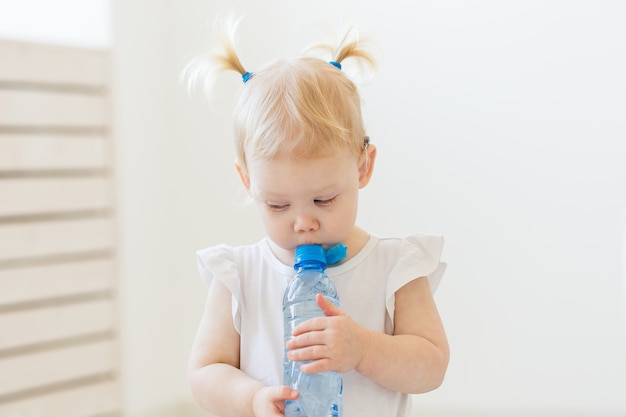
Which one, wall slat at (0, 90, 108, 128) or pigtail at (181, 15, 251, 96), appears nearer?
pigtail at (181, 15, 251, 96)

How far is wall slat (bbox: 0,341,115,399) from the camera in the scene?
7.21ft

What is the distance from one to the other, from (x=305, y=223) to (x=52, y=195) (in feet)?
4.28

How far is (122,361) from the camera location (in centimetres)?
246

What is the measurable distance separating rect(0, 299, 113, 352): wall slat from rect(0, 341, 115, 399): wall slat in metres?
0.04

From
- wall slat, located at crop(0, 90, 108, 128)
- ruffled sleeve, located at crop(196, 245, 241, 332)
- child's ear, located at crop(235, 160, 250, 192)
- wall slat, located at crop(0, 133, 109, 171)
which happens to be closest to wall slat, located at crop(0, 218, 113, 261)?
wall slat, located at crop(0, 133, 109, 171)

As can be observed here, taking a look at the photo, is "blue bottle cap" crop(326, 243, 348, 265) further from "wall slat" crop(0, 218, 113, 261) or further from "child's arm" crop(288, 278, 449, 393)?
"wall slat" crop(0, 218, 113, 261)

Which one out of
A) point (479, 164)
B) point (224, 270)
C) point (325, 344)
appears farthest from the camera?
point (479, 164)

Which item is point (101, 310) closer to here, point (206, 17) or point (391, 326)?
point (206, 17)

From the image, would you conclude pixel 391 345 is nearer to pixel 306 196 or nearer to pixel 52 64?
pixel 306 196

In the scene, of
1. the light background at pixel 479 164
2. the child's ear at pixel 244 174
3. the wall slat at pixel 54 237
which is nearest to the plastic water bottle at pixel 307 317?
the child's ear at pixel 244 174

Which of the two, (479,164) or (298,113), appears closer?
(298,113)

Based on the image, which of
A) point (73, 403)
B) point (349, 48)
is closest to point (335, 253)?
point (349, 48)

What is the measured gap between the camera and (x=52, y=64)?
226 centimetres

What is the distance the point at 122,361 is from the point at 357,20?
118 cm
